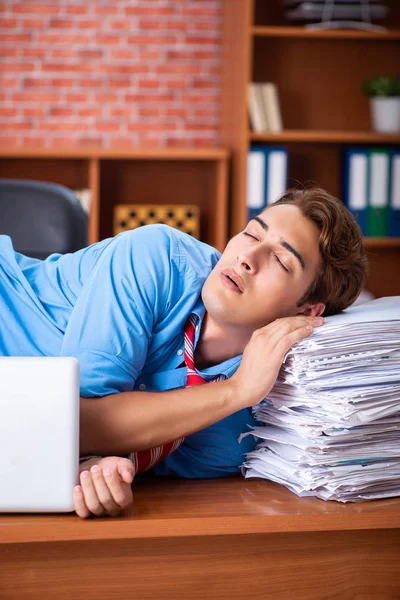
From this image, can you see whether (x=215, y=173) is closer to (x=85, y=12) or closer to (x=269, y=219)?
(x=85, y=12)

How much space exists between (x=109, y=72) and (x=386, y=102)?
4.70 feet

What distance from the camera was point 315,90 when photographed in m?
4.25

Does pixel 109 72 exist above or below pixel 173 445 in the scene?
above

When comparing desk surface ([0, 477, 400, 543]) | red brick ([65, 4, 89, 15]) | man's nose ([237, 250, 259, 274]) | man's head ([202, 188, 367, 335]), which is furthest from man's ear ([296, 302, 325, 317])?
red brick ([65, 4, 89, 15])

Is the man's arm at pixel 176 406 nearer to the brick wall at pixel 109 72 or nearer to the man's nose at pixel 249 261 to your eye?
the man's nose at pixel 249 261

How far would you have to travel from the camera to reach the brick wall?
14.1 feet

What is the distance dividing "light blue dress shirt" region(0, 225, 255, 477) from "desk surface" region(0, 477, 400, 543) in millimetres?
153

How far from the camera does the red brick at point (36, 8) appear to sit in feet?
14.0

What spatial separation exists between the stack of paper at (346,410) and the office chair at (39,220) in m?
0.98

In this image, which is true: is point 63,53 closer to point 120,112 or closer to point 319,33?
point 120,112

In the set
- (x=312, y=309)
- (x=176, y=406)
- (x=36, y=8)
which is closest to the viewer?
(x=176, y=406)

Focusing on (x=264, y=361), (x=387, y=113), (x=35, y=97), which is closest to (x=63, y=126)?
(x=35, y=97)

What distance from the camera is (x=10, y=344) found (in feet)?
4.90

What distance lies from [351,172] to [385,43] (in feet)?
2.47
